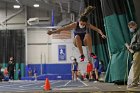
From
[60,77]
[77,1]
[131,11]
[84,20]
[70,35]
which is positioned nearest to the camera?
[84,20]

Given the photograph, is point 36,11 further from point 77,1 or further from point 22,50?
point 77,1

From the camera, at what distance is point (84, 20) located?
16.3 feet

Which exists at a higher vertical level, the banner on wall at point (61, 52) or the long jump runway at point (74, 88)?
the banner on wall at point (61, 52)

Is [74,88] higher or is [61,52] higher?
[61,52]

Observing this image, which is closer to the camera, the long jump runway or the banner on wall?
the long jump runway

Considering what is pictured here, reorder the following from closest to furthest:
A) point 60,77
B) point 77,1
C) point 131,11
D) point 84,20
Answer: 1. point 84,20
2. point 131,11
3. point 77,1
4. point 60,77

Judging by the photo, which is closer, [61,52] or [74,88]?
[74,88]

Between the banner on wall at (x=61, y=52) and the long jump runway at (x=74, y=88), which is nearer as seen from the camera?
the long jump runway at (x=74, y=88)

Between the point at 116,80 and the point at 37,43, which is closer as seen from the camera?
the point at 116,80

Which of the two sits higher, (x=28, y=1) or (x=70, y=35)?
(x=28, y=1)

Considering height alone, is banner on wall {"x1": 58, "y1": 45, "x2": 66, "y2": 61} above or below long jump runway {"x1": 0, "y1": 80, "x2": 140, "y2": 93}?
above

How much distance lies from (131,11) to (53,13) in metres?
14.6

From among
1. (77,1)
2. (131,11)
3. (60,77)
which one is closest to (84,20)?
(131,11)

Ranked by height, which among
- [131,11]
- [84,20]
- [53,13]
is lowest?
[84,20]
